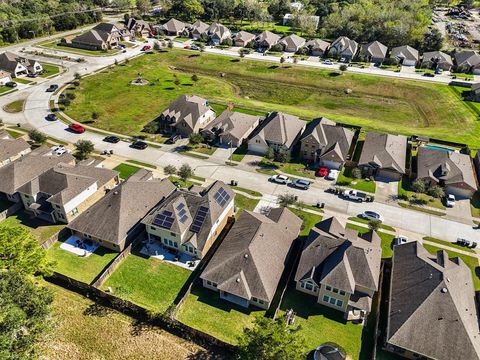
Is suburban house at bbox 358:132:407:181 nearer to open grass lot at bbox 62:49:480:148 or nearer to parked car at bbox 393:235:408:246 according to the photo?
open grass lot at bbox 62:49:480:148

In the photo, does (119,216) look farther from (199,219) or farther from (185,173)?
(185,173)

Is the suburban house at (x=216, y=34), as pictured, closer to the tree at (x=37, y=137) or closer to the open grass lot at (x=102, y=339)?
the tree at (x=37, y=137)

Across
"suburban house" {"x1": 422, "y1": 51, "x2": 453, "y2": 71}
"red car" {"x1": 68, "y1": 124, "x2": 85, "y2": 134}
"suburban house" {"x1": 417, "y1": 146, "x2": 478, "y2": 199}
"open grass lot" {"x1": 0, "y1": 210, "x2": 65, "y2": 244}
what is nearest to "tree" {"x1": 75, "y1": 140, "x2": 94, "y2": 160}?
"red car" {"x1": 68, "y1": 124, "x2": 85, "y2": 134}

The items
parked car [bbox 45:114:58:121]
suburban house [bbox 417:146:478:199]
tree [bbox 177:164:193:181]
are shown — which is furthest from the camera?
parked car [bbox 45:114:58:121]

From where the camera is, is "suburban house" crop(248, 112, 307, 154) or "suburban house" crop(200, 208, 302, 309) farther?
"suburban house" crop(248, 112, 307, 154)

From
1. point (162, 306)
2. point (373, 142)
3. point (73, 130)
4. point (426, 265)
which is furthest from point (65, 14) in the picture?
point (426, 265)

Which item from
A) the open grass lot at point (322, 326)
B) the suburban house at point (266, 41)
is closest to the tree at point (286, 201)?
the open grass lot at point (322, 326)

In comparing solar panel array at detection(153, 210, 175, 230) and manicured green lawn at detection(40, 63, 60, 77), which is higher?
manicured green lawn at detection(40, 63, 60, 77)

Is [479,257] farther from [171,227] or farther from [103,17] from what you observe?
[103,17]
